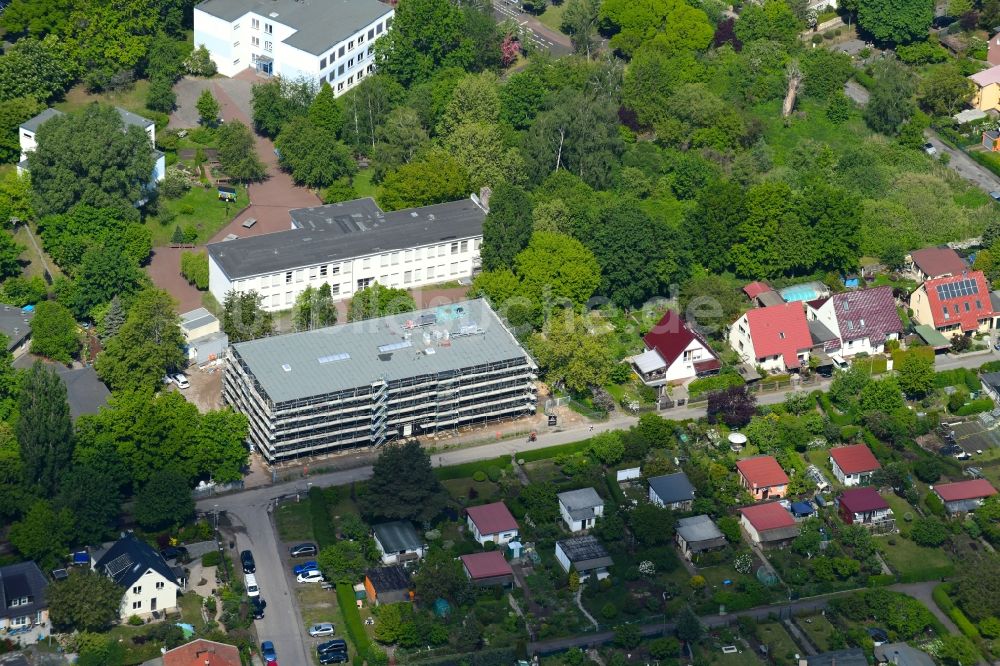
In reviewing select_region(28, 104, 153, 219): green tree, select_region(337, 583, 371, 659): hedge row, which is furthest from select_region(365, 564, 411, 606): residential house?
select_region(28, 104, 153, 219): green tree

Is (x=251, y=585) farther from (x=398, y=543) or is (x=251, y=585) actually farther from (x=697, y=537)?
(x=697, y=537)

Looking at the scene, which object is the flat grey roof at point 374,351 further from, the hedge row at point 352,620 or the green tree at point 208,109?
the green tree at point 208,109

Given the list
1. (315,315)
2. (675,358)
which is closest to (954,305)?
(675,358)

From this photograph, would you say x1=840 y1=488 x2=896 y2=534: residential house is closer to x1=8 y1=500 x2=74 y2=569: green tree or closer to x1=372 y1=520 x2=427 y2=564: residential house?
x1=372 y1=520 x2=427 y2=564: residential house

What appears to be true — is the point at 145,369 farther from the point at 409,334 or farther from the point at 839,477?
the point at 839,477

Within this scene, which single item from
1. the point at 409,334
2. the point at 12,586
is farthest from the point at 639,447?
the point at 12,586

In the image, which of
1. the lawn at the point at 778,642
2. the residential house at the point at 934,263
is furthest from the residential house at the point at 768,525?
the residential house at the point at 934,263
